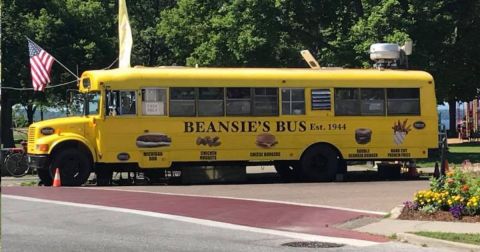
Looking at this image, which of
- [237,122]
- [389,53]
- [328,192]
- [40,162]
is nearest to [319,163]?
[237,122]

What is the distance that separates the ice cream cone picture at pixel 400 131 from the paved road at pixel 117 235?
10010 mm

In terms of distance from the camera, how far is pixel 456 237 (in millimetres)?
9102

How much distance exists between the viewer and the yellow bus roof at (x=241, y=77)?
17.8m

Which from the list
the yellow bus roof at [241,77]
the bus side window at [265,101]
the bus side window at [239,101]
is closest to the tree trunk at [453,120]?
the yellow bus roof at [241,77]

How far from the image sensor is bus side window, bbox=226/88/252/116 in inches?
722

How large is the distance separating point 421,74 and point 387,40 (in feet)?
16.6

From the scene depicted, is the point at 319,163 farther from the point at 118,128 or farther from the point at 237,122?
the point at 118,128

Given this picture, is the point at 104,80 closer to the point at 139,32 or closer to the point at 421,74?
the point at 421,74

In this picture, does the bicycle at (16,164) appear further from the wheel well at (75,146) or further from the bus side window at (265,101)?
the bus side window at (265,101)

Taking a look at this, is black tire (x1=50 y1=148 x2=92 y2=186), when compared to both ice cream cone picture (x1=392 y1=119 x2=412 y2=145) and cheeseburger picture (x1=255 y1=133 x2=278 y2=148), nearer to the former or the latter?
cheeseburger picture (x1=255 y1=133 x2=278 y2=148)

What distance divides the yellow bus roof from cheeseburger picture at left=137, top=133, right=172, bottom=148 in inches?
55.7

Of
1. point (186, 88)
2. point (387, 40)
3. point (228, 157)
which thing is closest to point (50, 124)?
point (186, 88)

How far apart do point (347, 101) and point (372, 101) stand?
792 mm

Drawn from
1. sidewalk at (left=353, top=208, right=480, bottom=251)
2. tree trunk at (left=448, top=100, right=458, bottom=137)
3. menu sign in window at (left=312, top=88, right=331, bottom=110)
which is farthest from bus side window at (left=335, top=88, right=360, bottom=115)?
tree trunk at (left=448, top=100, right=458, bottom=137)
